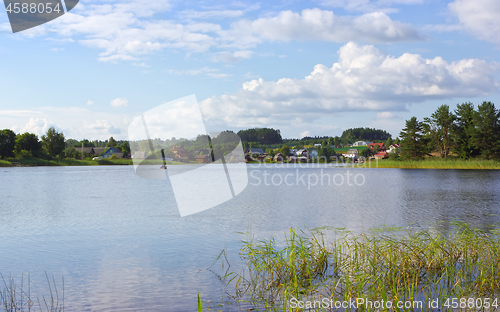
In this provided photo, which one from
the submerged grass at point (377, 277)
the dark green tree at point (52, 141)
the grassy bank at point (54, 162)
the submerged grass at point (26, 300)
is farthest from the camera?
the dark green tree at point (52, 141)

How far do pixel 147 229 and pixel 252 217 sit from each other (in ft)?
16.4

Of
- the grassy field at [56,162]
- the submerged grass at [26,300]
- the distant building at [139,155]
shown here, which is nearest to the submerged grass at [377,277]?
the submerged grass at [26,300]

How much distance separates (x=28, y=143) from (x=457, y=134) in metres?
95.6

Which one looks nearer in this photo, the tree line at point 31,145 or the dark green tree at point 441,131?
the dark green tree at point 441,131

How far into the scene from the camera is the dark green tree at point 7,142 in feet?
281

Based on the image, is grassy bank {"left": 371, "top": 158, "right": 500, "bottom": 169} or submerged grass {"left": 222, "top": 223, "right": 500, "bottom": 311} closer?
submerged grass {"left": 222, "top": 223, "right": 500, "bottom": 311}

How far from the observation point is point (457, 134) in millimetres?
67250

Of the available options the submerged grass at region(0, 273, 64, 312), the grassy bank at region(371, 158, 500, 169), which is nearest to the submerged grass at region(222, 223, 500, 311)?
the submerged grass at region(0, 273, 64, 312)

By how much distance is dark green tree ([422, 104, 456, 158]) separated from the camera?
69.2 meters

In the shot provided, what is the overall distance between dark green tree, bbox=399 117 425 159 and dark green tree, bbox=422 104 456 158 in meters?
1.39

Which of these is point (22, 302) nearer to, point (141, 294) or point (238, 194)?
point (141, 294)

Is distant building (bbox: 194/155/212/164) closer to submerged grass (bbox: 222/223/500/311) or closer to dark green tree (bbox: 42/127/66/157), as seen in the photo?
submerged grass (bbox: 222/223/500/311)

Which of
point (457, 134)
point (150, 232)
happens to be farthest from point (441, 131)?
point (150, 232)

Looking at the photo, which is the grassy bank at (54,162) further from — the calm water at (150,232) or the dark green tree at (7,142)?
the calm water at (150,232)
